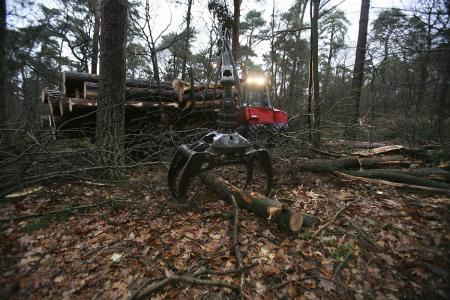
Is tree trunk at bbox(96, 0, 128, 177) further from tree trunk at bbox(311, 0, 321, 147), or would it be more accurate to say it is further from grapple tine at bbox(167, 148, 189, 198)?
tree trunk at bbox(311, 0, 321, 147)

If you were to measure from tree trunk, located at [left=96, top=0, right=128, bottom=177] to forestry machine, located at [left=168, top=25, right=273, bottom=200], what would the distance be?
151cm

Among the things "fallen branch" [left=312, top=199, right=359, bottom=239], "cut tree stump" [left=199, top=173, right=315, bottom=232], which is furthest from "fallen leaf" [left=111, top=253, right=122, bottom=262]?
"fallen branch" [left=312, top=199, right=359, bottom=239]

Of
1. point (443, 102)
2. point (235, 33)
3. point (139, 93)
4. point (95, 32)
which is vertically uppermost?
point (95, 32)

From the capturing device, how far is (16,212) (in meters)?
3.13

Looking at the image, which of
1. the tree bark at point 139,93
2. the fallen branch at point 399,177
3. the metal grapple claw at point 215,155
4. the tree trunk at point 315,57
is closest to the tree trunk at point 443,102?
the tree trunk at point 315,57

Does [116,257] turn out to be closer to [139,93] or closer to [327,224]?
[327,224]

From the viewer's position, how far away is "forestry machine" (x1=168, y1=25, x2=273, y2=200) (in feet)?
9.59

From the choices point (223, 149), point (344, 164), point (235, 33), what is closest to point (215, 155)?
point (223, 149)

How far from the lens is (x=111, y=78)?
14.1ft

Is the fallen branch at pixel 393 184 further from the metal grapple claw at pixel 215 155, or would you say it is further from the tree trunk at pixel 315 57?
the metal grapple claw at pixel 215 155

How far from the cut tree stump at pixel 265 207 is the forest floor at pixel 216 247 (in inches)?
4.6

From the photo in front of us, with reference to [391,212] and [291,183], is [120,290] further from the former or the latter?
[391,212]

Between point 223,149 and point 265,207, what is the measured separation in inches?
35.5

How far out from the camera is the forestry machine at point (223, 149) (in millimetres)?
2922
